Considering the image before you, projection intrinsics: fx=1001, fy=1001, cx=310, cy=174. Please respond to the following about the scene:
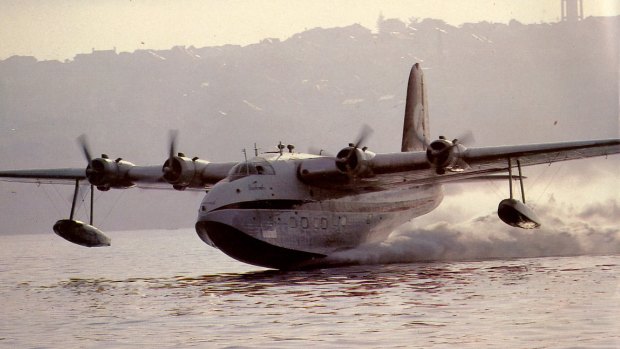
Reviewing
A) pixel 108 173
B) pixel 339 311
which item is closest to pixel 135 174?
pixel 108 173

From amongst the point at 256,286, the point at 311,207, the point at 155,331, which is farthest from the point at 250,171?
the point at 155,331

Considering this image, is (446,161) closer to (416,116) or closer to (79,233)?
(416,116)

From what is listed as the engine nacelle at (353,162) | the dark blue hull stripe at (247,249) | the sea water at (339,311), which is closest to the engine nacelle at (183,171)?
the dark blue hull stripe at (247,249)

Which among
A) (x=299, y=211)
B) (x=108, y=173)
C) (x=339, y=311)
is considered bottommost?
(x=339, y=311)

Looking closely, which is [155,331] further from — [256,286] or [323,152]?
[323,152]

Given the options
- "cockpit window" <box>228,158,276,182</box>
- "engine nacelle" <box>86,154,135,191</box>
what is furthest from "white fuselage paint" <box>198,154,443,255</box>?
"engine nacelle" <box>86,154,135,191</box>

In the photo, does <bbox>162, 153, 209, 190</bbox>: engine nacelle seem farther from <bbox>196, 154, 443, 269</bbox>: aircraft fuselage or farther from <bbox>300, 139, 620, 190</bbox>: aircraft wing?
<bbox>300, 139, 620, 190</bbox>: aircraft wing

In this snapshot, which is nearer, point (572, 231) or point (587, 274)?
point (587, 274)

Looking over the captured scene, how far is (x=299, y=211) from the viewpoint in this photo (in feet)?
124

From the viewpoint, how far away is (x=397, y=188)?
43125 millimetres

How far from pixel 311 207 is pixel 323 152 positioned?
2953mm

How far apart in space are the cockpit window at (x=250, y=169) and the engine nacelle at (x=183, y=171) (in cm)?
572

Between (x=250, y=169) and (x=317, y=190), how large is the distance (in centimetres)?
316

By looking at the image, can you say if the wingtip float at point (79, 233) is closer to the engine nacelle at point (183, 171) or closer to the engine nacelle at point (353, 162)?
the engine nacelle at point (183, 171)
